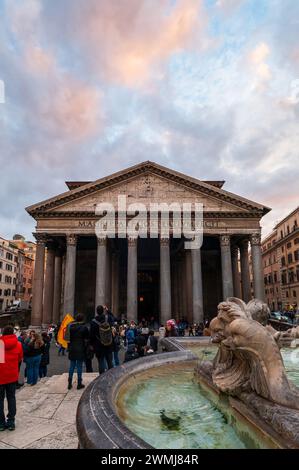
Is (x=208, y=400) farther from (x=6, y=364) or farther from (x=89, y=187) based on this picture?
(x=89, y=187)

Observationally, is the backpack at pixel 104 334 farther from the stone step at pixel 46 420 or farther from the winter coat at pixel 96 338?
the stone step at pixel 46 420

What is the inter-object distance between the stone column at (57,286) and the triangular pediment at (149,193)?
6.45 metres

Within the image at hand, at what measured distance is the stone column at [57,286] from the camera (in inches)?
1064

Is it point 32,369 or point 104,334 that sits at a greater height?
point 104,334

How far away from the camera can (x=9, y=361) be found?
4.02 m

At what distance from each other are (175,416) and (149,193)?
2171 cm

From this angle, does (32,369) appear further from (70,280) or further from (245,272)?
(245,272)

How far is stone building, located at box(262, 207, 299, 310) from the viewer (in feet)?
135

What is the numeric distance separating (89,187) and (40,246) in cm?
624

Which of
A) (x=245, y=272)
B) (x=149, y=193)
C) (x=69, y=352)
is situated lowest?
(x=69, y=352)

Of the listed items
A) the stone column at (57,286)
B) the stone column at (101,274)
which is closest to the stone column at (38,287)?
the stone column at (57,286)

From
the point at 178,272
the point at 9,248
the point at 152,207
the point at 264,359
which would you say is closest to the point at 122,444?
the point at 264,359

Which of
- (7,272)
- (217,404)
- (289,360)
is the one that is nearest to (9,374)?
(217,404)

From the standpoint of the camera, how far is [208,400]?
3.79 metres
